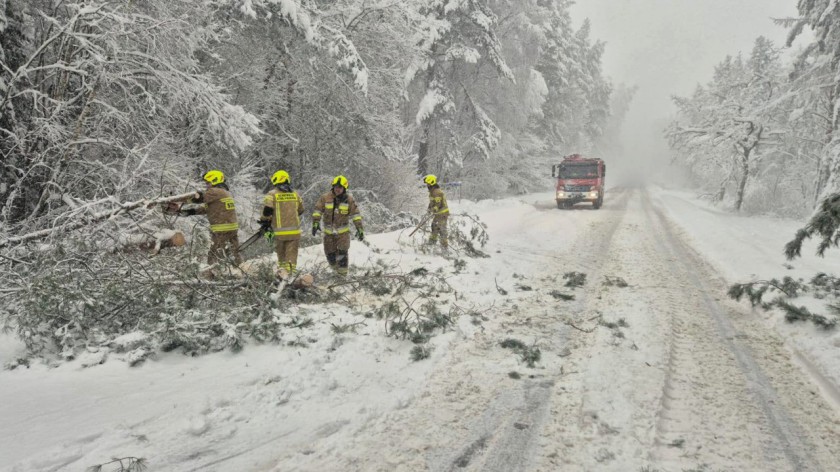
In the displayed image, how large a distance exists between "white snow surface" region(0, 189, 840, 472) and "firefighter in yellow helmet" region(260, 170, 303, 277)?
49.0 inches

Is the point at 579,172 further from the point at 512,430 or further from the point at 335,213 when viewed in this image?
the point at 512,430

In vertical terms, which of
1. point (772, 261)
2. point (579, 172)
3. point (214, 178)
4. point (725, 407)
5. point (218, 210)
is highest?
point (579, 172)

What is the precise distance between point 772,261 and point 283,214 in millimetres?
10037

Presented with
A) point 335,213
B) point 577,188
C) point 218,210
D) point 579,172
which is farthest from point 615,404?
point 579,172

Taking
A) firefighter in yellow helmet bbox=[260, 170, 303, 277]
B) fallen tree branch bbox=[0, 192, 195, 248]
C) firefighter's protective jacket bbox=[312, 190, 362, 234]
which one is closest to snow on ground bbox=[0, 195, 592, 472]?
fallen tree branch bbox=[0, 192, 195, 248]

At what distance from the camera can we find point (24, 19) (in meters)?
6.81

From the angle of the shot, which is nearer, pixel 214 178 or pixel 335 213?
pixel 214 178

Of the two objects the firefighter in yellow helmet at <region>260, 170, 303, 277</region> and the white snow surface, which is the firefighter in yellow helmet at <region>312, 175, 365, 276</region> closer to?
the firefighter in yellow helmet at <region>260, 170, 303, 277</region>

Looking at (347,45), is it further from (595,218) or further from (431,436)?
(595,218)

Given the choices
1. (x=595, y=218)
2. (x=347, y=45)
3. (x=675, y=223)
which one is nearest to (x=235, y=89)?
(x=347, y=45)

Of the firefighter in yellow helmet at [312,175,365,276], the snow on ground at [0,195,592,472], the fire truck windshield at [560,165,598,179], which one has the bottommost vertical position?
the snow on ground at [0,195,592,472]

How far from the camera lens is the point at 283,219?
6637 millimetres

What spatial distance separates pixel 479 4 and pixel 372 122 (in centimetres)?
858

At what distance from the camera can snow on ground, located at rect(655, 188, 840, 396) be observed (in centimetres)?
481
